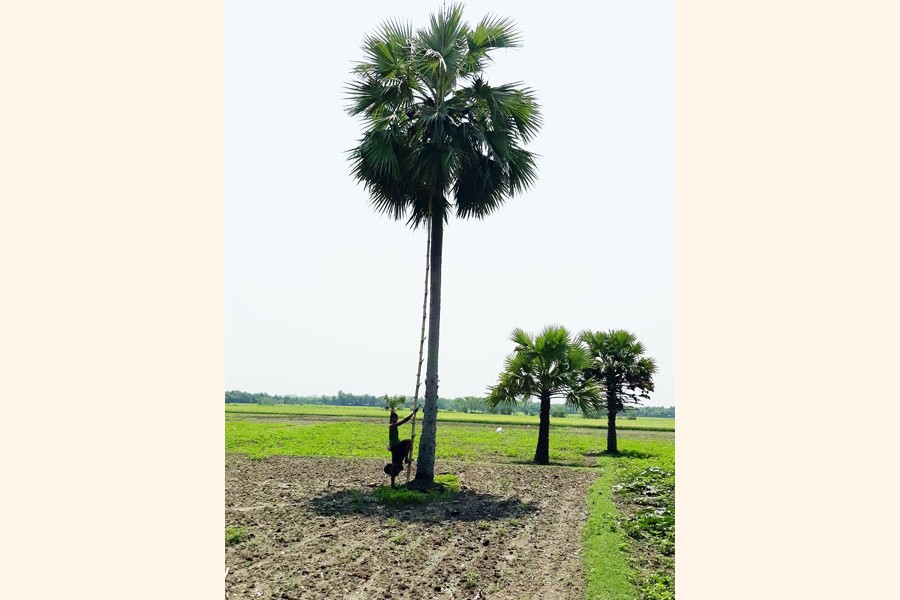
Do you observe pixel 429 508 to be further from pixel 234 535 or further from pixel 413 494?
pixel 234 535

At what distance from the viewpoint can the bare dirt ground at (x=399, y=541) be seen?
716cm

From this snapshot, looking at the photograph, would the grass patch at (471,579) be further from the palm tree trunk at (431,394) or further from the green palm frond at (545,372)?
the green palm frond at (545,372)

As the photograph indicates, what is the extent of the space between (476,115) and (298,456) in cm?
1228

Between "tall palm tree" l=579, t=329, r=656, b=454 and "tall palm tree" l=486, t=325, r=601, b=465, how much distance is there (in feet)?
20.9

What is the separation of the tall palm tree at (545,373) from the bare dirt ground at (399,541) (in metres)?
4.53

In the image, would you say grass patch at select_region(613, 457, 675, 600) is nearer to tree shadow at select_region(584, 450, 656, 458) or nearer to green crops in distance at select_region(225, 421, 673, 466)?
green crops in distance at select_region(225, 421, 673, 466)

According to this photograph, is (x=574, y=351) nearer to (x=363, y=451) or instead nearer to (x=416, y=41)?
(x=363, y=451)

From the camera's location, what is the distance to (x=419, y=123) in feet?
45.0

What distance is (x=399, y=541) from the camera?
9.12m

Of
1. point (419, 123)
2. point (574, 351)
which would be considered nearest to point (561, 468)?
point (574, 351)

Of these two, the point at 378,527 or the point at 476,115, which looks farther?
the point at 476,115

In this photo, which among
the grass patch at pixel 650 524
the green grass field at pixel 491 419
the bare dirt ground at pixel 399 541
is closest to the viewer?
the bare dirt ground at pixel 399 541

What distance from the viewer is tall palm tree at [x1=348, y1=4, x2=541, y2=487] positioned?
13383 millimetres

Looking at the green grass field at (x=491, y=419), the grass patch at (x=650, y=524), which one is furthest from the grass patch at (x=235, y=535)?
the green grass field at (x=491, y=419)
